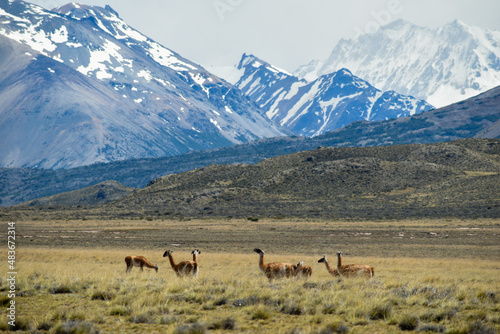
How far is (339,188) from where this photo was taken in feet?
379

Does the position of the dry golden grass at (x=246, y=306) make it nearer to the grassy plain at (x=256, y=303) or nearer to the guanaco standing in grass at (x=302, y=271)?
the grassy plain at (x=256, y=303)

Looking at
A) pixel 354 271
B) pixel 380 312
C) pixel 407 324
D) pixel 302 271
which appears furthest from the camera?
pixel 354 271

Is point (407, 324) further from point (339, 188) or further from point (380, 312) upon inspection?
point (339, 188)

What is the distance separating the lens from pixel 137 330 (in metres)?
12.9

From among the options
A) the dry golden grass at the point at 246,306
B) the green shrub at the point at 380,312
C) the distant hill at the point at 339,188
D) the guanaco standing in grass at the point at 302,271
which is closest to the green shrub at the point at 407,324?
the dry golden grass at the point at 246,306

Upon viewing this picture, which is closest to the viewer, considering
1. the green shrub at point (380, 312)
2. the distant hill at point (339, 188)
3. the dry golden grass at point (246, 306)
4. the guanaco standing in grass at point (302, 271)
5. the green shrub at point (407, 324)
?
the dry golden grass at point (246, 306)

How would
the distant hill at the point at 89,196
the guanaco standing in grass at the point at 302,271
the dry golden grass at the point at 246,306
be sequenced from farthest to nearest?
the distant hill at the point at 89,196, the guanaco standing in grass at the point at 302,271, the dry golden grass at the point at 246,306

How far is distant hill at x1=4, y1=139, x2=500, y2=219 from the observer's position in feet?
300

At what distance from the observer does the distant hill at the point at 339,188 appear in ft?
300

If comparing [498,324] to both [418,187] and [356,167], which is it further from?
[356,167]

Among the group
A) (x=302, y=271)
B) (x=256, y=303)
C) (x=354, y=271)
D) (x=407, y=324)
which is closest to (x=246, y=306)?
(x=256, y=303)

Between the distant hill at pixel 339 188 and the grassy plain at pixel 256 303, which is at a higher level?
the distant hill at pixel 339 188

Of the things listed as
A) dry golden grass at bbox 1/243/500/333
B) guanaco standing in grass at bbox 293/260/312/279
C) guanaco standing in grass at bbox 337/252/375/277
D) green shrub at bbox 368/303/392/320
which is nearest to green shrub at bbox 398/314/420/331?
dry golden grass at bbox 1/243/500/333

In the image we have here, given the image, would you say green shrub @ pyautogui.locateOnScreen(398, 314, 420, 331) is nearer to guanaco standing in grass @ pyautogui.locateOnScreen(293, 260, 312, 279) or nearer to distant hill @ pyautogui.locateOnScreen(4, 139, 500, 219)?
guanaco standing in grass @ pyautogui.locateOnScreen(293, 260, 312, 279)
